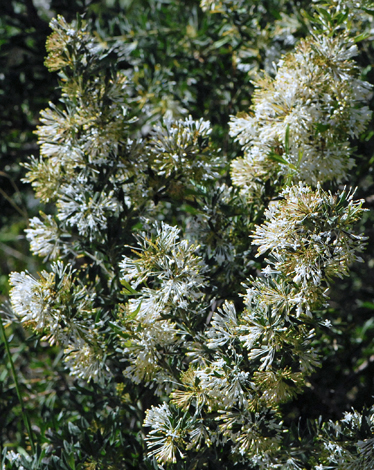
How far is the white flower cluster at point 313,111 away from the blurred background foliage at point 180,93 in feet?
1.16

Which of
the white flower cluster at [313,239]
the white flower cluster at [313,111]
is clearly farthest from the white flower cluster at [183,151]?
the white flower cluster at [313,239]

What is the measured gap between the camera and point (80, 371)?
775 millimetres

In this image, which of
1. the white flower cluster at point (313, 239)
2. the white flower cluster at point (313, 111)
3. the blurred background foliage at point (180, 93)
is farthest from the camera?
the blurred background foliage at point (180, 93)

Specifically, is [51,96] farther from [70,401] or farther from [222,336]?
[222,336]

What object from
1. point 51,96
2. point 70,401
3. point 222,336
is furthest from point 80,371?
point 51,96

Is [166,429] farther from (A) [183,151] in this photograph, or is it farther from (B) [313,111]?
(B) [313,111]

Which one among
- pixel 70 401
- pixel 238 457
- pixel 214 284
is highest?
pixel 214 284

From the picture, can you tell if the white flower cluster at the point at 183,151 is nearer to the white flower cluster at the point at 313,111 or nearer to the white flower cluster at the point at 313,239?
the white flower cluster at the point at 313,111

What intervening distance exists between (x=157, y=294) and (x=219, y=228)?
0.23 meters

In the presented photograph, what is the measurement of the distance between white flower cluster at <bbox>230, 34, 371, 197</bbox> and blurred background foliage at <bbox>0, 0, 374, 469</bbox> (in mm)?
353

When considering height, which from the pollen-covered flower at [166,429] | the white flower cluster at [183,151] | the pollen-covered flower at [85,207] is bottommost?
the pollen-covered flower at [166,429]

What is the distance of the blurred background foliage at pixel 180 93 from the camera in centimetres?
115

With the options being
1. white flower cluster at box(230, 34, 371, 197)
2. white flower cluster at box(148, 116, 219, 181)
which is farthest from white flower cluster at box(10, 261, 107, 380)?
white flower cluster at box(230, 34, 371, 197)

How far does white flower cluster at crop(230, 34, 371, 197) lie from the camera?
0.78m
